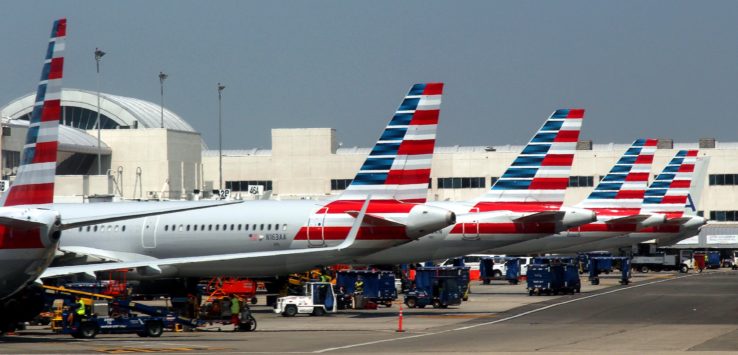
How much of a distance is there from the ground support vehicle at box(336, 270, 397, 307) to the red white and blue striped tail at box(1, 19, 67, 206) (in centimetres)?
2647

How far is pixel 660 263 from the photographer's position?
359ft

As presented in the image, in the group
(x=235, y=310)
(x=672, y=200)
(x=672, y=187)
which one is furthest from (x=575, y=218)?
(x=672, y=187)

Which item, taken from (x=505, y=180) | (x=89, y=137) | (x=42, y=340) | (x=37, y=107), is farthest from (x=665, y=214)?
(x=37, y=107)

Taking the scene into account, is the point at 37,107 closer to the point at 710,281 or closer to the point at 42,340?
the point at 42,340

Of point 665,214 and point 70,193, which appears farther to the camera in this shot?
point 70,193

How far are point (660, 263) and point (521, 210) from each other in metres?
53.0

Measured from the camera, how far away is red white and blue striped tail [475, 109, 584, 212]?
6066 cm

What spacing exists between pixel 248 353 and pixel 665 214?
61.5 meters

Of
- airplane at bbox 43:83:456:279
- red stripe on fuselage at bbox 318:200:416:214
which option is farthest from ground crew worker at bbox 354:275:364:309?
red stripe on fuselage at bbox 318:200:416:214

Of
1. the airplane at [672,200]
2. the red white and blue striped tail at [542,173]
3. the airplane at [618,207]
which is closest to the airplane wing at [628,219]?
the airplane at [618,207]

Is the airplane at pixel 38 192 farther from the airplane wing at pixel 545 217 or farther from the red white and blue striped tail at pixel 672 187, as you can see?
the red white and blue striped tail at pixel 672 187

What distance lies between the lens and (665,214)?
299 feet

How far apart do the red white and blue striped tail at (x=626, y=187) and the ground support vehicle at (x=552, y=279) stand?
12.5 meters

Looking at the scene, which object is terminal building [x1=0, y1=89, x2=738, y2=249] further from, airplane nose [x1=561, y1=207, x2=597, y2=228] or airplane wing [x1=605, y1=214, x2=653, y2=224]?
airplane nose [x1=561, y1=207, x2=597, y2=228]
